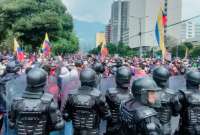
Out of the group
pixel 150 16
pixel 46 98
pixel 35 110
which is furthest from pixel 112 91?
pixel 150 16

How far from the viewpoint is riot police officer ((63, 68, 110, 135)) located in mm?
6945

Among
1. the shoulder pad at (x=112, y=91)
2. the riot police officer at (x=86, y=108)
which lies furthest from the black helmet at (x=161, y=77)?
the riot police officer at (x=86, y=108)

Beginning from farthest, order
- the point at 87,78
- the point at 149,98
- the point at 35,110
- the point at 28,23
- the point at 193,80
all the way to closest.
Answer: the point at 28,23 → the point at 193,80 → the point at 87,78 → the point at 35,110 → the point at 149,98

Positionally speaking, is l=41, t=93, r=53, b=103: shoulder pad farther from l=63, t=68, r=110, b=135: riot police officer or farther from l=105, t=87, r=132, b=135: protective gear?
l=105, t=87, r=132, b=135: protective gear

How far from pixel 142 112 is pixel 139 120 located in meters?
0.08

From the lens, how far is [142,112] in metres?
4.49

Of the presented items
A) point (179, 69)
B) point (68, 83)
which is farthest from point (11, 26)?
point (68, 83)

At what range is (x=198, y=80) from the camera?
720cm

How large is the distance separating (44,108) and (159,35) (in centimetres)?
949

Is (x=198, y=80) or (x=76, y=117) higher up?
(x=198, y=80)

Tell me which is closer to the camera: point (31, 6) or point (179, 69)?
point (179, 69)

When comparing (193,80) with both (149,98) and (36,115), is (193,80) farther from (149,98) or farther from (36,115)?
(149,98)

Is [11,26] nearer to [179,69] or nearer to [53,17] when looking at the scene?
[53,17]

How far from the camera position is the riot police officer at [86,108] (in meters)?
6.95
